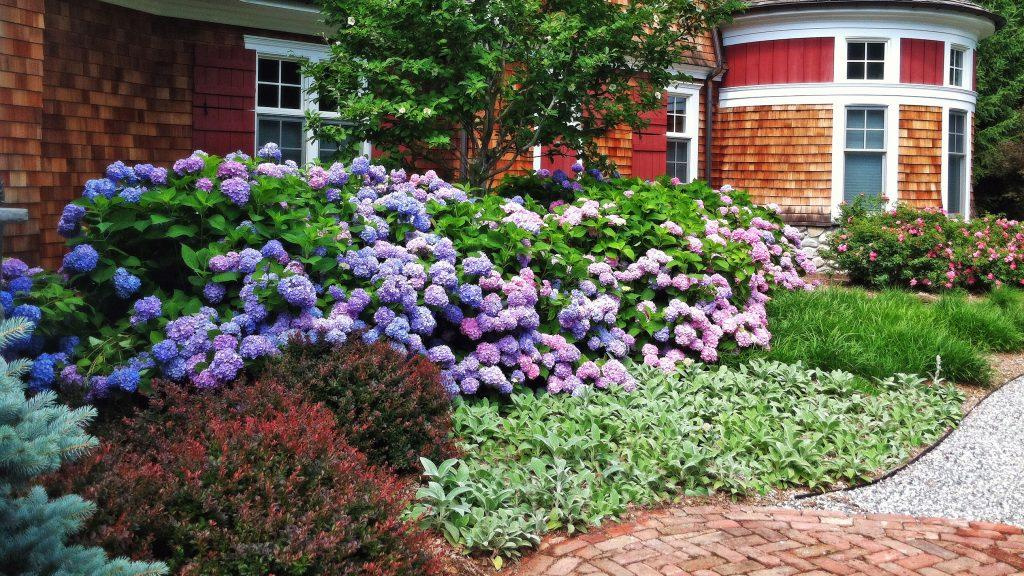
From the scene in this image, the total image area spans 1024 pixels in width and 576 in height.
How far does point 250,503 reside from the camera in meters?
3.15

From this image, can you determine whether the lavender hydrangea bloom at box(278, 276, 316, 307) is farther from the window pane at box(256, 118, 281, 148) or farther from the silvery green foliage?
the window pane at box(256, 118, 281, 148)

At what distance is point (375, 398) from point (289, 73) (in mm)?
6793

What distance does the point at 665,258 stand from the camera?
7164 millimetres

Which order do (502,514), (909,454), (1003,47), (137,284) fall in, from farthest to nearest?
(1003,47) → (909,454) → (137,284) → (502,514)

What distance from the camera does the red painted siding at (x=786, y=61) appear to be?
15641mm

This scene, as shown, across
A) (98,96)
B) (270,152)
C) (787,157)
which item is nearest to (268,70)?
(98,96)

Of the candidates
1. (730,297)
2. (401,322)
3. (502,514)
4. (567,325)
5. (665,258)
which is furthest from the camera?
(730,297)

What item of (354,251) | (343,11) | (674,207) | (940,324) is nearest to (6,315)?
(354,251)

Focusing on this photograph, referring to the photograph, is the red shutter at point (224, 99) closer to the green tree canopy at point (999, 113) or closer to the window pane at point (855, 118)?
the window pane at point (855, 118)

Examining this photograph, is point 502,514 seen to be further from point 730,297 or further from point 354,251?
point 730,297

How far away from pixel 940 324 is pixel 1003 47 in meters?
15.0

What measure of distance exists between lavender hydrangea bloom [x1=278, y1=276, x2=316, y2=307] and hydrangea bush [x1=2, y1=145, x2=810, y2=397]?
0.01 metres

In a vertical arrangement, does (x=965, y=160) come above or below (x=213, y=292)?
above

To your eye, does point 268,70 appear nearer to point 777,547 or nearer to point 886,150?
point 777,547
